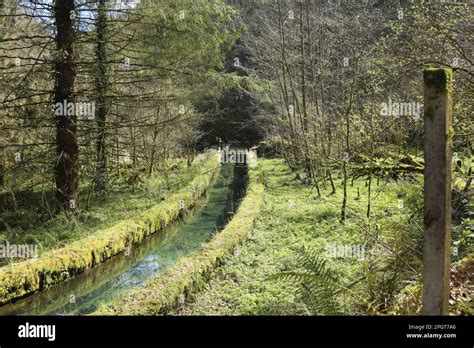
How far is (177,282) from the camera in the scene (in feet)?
22.4

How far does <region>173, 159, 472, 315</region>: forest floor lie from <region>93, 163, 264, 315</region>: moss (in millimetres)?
191

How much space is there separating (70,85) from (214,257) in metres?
5.96

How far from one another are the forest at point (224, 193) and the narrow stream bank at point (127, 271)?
0.05 metres

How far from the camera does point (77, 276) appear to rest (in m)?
8.60

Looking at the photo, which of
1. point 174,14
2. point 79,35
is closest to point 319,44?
point 174,14

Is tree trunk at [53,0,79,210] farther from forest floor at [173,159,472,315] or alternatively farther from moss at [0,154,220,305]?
forest floor at [173,159,472,315]

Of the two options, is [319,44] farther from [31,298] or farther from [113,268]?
[31,298]

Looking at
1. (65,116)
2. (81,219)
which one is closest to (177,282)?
(81,219)

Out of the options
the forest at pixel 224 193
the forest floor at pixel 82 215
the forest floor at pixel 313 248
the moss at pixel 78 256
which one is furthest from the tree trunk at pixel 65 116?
the forest floor at pixel 313 248

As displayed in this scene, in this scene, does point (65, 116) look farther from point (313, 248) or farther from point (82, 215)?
point (313, 248)

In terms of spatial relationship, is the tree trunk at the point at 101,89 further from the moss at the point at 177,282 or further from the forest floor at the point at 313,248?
the forest floor at the point at 313,248

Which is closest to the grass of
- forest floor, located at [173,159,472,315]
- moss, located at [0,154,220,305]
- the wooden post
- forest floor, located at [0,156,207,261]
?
forest floor, located at [0,156,207,261]

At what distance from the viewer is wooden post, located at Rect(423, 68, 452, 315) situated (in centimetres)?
300
